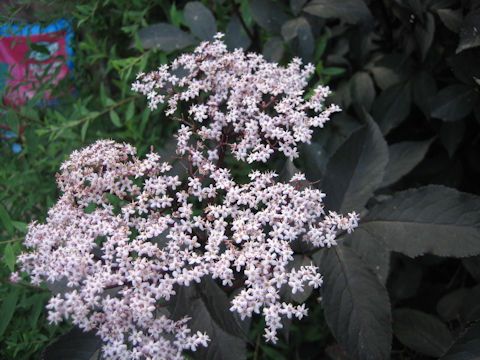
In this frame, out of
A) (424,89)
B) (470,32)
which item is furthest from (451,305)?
(470,32)

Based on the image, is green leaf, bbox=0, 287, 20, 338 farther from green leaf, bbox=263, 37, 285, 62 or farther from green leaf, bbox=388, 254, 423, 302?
green leaf, bbox=388, 254, 423, 302

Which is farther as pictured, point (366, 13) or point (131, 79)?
point (131, 79)

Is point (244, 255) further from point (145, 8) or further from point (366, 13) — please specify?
point (145, 8)

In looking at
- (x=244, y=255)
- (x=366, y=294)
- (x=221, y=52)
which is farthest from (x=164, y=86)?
(x=366, y=294)

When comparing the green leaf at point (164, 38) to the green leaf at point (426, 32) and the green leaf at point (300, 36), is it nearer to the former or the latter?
the green leaf at point (300, 36)

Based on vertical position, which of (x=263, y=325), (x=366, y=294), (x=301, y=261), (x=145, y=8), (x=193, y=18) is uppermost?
(x=145, y=8)

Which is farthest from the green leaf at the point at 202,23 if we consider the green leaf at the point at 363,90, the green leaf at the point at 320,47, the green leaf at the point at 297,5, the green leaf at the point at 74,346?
the green leaf at the point at 74,346

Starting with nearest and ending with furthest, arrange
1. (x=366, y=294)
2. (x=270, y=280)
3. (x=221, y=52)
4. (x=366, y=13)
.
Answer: (x=270, y=280), (x=366, y=294), (x=221, y=52), (x=366, y=13)
